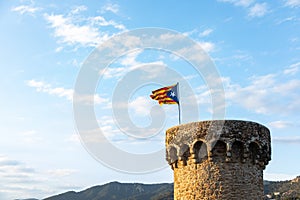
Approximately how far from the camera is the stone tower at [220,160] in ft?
54.5

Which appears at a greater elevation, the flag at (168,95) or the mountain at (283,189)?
the mountain at (283,189)

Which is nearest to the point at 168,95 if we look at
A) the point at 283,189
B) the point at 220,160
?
the point at 220,160

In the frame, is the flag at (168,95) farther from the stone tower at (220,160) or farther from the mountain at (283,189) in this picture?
the mountain at (283,189)

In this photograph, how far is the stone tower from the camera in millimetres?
16625

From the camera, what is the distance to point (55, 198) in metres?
198

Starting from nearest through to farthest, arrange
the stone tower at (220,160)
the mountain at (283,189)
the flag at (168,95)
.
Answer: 1. the stone tower at (220,160)
2. the flag at (168,95)
3. the mountain at (283,189)

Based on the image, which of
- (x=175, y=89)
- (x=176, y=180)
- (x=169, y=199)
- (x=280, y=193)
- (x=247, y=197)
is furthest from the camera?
(x=169, y=199)

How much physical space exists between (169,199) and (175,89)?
128m

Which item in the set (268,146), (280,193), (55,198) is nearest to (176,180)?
(268,146)

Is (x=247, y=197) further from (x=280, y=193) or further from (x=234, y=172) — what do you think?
(x=280, y=193)

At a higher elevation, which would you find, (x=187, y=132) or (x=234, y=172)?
(x=187, y=132)

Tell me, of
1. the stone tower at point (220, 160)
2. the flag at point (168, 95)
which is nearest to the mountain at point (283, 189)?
the flag at point (168, 95)

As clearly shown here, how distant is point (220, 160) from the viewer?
1684 centimetres

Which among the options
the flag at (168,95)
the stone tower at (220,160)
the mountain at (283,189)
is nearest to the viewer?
the stone tower at (220,160)
